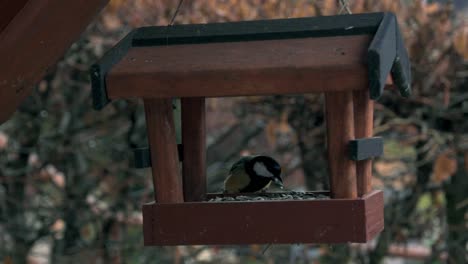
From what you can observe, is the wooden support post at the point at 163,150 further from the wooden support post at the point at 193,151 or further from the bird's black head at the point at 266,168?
the bird's black head at the point at 266,168

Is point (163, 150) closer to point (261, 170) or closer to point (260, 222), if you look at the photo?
point (260, 222)

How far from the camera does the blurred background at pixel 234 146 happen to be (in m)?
4.26

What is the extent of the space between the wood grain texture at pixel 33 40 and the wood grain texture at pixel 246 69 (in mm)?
360

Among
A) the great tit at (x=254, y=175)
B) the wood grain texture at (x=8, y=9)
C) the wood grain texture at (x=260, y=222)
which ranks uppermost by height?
the wood grain texture at (x=8, y=9)

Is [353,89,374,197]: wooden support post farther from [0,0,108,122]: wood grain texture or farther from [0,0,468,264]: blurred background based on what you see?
[0,0,468,264]: blurred background

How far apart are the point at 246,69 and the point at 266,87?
0.06 metres

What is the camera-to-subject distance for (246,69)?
195cm

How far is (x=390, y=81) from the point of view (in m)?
2.26

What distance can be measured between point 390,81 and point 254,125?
2914 mm

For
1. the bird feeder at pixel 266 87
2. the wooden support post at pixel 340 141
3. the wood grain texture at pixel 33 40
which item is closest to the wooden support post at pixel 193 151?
the bird feeder at pixel 266 87

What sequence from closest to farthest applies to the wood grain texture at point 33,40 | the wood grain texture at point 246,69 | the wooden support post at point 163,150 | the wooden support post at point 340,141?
the wood grain texture at point 33,40 < the wood grain texture at point 246,69 < the wooden support post at point 340,141 < the wooden support post at point 163,150

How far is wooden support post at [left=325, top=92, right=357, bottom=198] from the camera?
6.72 feet

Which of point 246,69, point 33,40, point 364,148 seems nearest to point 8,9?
point 33,40

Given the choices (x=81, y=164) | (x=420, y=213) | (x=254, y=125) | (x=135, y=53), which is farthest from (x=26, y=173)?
(x=135, y=53)
